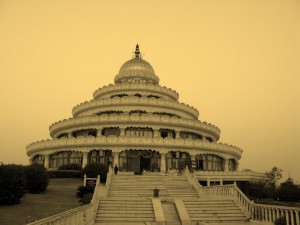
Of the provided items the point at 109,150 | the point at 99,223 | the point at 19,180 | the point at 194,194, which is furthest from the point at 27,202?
the point at 109,150

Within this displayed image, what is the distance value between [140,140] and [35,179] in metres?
22.9

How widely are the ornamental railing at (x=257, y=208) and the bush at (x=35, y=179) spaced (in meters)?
14.3

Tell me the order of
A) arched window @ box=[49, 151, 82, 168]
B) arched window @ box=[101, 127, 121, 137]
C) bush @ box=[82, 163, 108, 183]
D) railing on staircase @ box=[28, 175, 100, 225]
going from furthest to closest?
1. arched window @ box=[101, 127, 121, 137]
2. arched window @ box=[49, 151, 82, 168]
3. bush @ box=[82, 163, 108, 183]
4. railing on staircase @ box=[28, 175, 100, 225]

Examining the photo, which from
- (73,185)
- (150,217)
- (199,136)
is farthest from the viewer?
(199,136)

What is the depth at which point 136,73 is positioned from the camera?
233 ft

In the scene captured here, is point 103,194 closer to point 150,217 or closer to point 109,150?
point 150,217

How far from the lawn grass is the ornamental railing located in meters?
12.0

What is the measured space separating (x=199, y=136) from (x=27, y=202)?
1651 inches

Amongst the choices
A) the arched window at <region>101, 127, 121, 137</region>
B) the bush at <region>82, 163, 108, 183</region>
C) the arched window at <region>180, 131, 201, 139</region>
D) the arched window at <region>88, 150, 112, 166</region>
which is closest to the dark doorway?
the arched window at <region>88, 150, 112, 166</region>

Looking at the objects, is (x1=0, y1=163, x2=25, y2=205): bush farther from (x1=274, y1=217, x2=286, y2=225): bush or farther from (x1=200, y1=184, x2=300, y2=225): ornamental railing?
(x1=274, y1=217, x2=286, y2=225): bush

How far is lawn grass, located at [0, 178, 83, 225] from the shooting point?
17500 millimetres

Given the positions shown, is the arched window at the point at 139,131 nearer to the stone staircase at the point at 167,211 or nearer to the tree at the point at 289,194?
the tree at the point at 289,194

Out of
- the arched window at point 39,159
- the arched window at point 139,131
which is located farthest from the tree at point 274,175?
the arched window at point 39,159

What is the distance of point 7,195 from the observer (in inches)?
814
